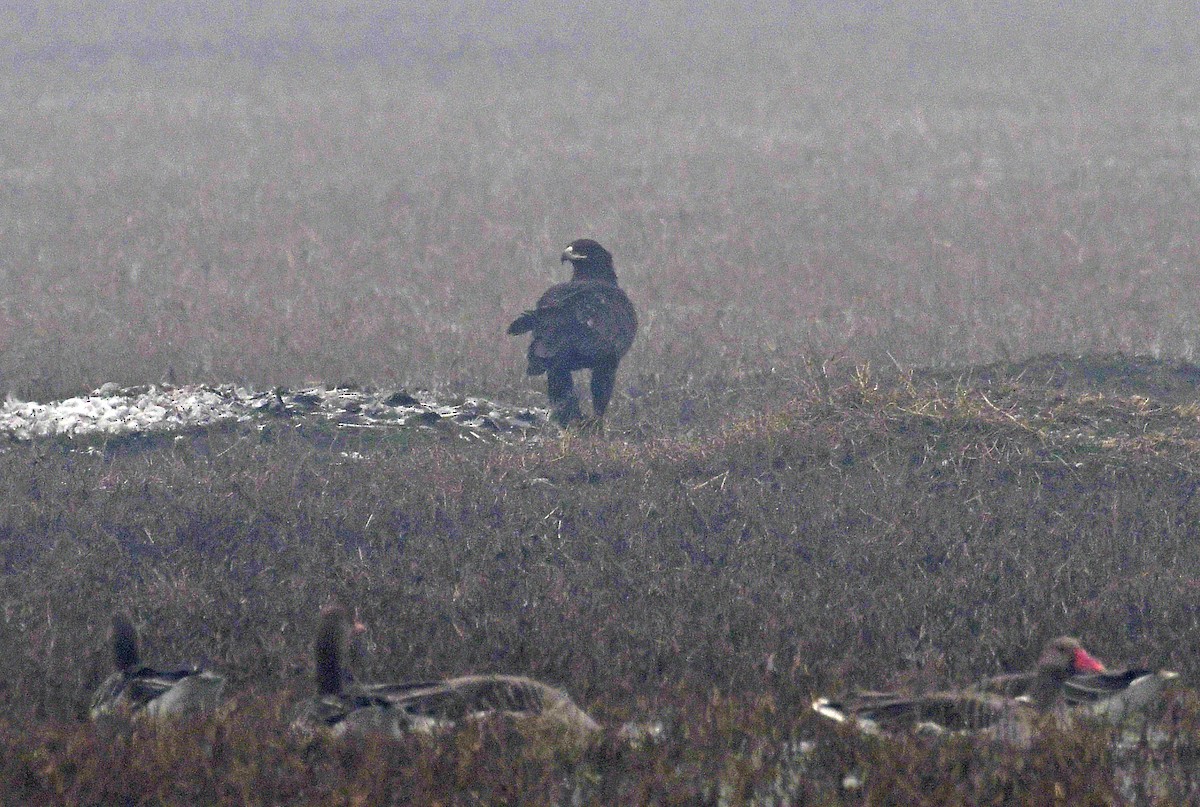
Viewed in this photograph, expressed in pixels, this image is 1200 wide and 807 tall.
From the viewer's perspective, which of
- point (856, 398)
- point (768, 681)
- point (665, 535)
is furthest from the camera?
point (856, 398)

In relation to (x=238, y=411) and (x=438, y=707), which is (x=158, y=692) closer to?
(x=438, y=707)

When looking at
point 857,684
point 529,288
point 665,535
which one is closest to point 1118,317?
point 529,288

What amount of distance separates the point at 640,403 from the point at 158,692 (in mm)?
9428

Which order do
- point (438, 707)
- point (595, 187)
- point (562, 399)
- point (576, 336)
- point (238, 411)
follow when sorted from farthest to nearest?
point (595, 187)
point (562, 399)
point (238, 411)
point (576, 336)
point (438, 707)

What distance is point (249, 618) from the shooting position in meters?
7.73

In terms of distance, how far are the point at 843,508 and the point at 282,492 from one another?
3.30 meters

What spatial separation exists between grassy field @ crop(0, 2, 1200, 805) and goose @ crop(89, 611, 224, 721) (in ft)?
0.51

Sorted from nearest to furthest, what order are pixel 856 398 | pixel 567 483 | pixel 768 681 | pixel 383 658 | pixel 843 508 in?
pixel 768 681 < pixel 383 658 < pixel 843 508 < pixel 567 483 < pixel 856 398

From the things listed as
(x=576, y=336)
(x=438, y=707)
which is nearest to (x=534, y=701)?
(x=438, y=707)

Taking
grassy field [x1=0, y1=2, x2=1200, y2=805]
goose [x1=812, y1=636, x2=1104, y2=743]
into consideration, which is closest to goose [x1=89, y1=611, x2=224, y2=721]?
grassy field [x1=0, y1=2, x2=1200, y2=805]

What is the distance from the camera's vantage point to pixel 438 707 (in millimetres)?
5859

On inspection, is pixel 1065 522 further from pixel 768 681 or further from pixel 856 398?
pixel 768 681

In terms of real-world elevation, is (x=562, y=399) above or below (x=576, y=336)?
below

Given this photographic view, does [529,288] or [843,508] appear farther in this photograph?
[529,288]
